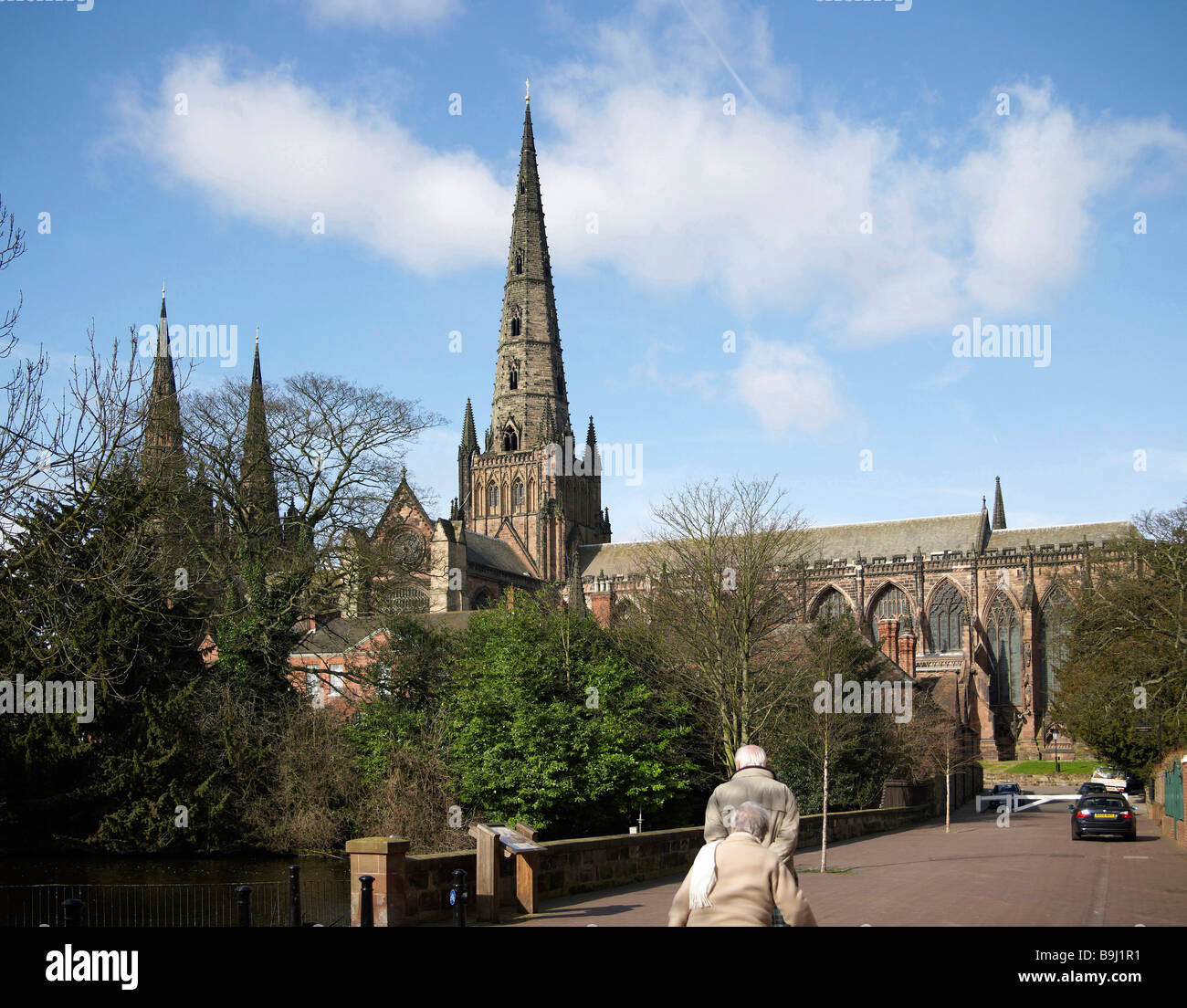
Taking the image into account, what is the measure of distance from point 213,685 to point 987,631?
5931 centimetres

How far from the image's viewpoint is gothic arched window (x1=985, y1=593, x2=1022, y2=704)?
77688 mm

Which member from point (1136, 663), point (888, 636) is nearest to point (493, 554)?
point (888, 636)

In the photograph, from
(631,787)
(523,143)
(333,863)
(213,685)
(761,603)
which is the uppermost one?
(523,143)

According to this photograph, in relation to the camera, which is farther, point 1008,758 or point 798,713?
point 1008,758

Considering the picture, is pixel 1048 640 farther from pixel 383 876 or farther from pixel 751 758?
pixel 751 758

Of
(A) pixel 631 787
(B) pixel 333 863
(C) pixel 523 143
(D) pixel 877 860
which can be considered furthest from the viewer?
(C) pixel 523 143

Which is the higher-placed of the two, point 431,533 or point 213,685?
point 431,533

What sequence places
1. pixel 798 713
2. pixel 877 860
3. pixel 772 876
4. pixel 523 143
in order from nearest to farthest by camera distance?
1. pixel 772 876
2. pixel 877 860
3. pixel 798 713
4. pixel 523 143

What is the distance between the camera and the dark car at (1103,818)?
2802cm

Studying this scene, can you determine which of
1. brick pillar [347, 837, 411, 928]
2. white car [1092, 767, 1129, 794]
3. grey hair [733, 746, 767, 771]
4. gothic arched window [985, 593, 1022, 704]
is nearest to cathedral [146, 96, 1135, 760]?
gothic arched window [985, 593, 1022, 704]

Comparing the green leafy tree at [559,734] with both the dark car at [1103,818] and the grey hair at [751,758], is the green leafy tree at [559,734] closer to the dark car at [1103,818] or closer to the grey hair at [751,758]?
the dark car at [1103,818]
